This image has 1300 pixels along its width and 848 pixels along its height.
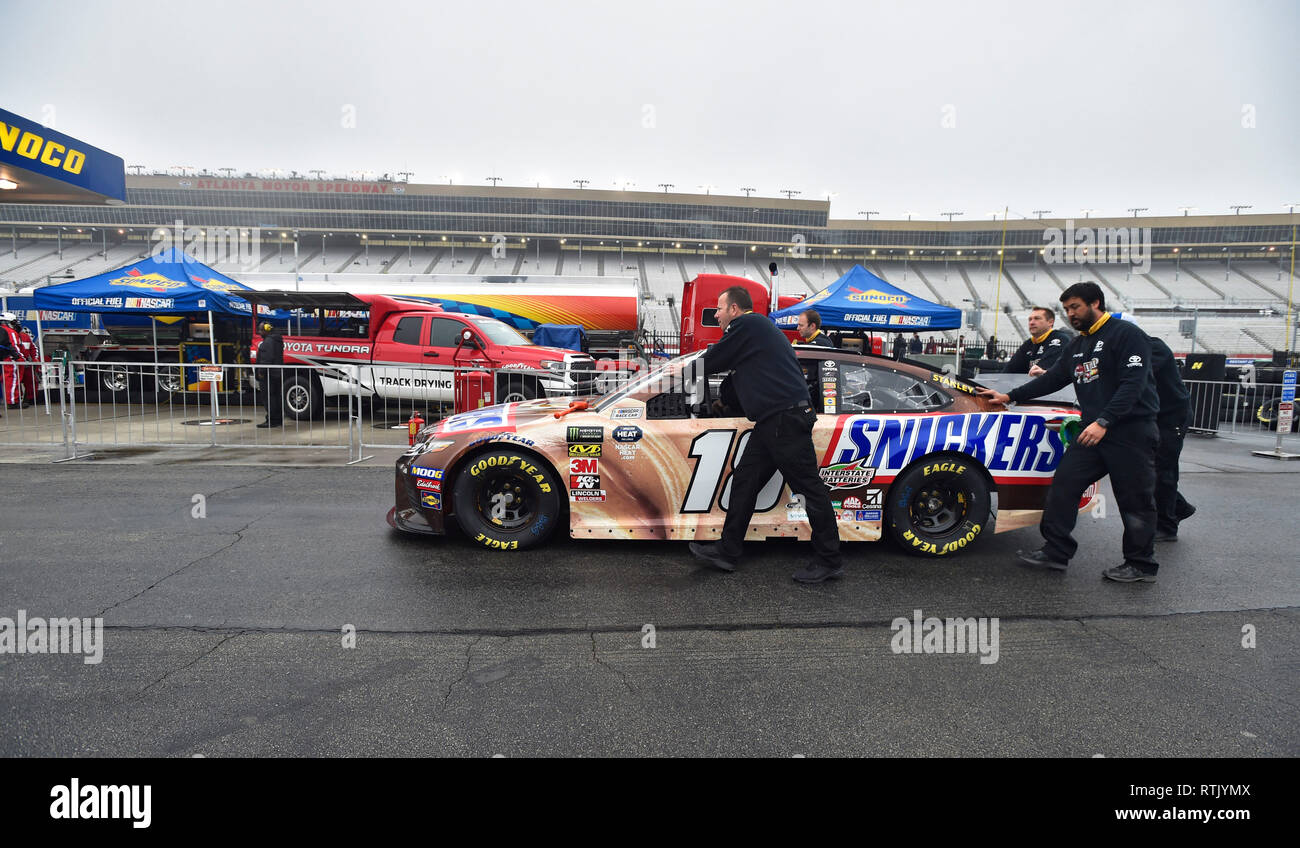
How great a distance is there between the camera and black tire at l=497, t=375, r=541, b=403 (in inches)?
401

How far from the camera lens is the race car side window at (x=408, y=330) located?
1166 cm

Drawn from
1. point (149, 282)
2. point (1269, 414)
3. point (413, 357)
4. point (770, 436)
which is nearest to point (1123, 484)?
point (770, 436)

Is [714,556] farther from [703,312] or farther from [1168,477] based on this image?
[703,312]

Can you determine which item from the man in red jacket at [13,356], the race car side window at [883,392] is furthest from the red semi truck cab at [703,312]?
the man in red jacket at [13,356]

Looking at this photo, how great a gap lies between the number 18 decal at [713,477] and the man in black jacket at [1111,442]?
69.2 inches

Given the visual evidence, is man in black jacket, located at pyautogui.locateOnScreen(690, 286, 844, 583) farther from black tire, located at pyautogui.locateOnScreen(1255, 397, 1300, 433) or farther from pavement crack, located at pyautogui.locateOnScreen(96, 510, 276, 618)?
black tire, located at pyautogui.locateOnScreen(1255, 397, 1300, 433)

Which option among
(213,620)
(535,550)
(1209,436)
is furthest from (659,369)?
(1209,436)

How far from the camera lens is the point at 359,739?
7.75 feet

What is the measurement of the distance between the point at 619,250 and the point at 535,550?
5792cm

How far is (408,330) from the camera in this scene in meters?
11.7

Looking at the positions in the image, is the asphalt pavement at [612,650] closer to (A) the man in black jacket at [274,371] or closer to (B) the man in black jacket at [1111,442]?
(B) the man in black jacket at [1111,442]

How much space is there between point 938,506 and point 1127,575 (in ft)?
3.79
